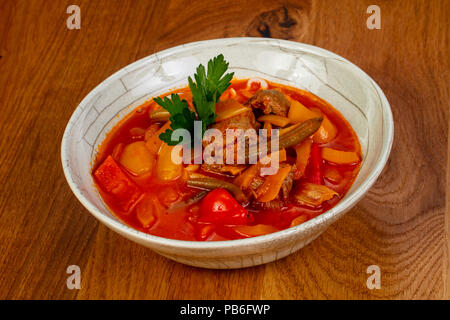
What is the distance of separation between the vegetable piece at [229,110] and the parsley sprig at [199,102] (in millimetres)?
44

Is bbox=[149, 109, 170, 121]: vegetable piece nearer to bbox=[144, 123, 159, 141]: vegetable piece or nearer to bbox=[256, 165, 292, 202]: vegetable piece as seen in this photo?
bbox=[144, 123, 159, 141]: vegetable piece

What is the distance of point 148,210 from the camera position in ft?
6.53

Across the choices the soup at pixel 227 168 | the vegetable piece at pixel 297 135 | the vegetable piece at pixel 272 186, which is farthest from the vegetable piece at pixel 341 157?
the vegetable piece at pixel 272 186

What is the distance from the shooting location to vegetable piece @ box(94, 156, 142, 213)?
2.05m

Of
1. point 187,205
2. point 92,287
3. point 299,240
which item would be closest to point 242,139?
point 187,205

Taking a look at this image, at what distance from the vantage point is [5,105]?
2869 mm

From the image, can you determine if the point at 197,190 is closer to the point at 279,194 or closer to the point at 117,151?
the point at 279,194

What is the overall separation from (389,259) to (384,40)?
157 centimetres

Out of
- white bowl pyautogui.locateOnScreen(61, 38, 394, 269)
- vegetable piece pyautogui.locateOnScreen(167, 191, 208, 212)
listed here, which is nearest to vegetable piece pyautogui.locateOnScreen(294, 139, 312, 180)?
white bowl pyautogui.locateOnScreen(61, 38, 394, 269)

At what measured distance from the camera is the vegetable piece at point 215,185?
199cm

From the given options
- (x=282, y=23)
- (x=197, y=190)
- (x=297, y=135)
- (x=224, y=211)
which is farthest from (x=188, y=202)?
(x=282, y=23)

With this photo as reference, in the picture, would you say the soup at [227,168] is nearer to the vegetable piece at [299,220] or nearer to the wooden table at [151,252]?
the vegetable piece at [299,220]

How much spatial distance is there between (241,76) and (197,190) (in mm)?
797

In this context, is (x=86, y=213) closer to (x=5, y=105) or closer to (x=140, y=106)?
(x=140, y=106)
